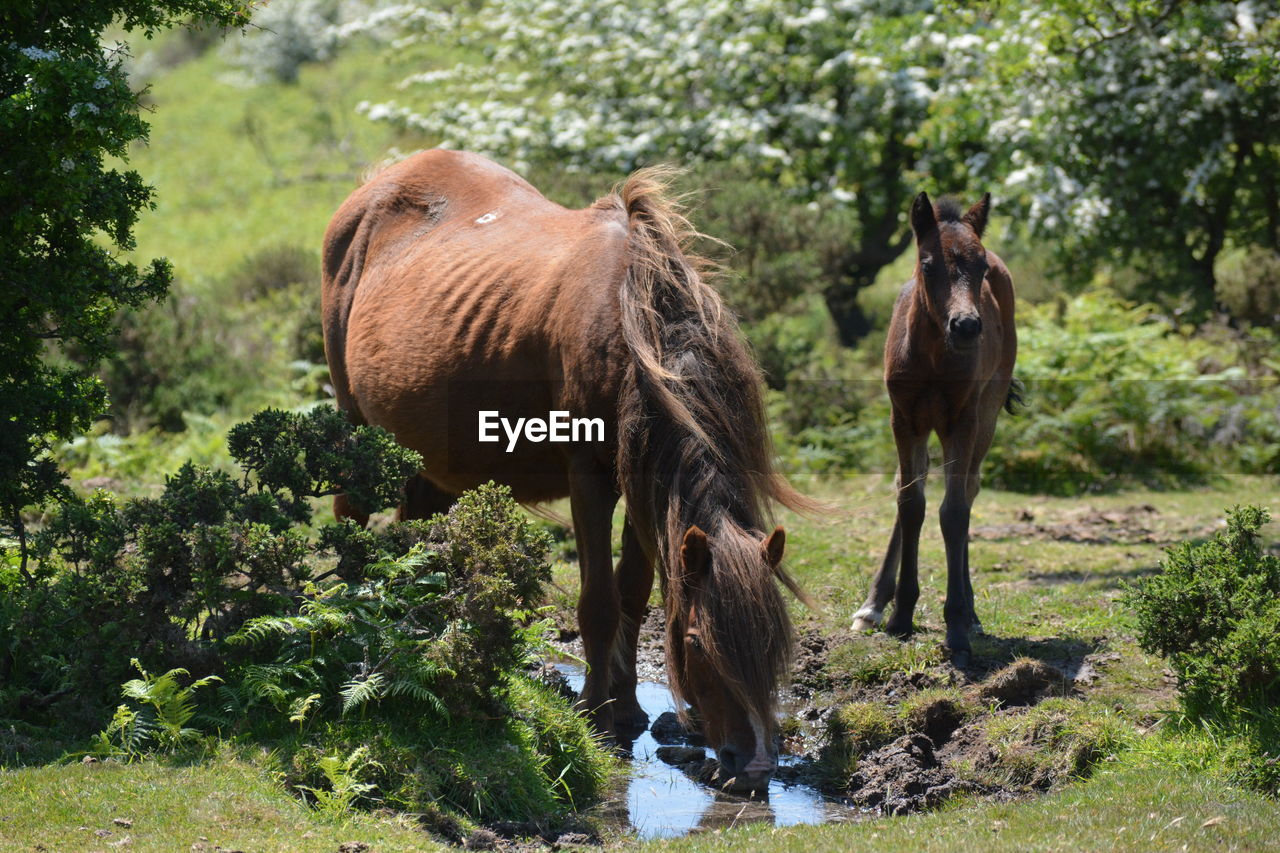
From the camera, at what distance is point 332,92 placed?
120ft

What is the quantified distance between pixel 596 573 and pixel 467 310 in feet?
6.07

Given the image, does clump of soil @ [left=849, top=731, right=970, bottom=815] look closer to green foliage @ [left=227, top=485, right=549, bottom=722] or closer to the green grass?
green foliage @ [left=227, top=485, right=549, bottom=722]

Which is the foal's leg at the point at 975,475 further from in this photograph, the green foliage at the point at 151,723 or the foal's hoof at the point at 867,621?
the green foliage at the point at 151,723

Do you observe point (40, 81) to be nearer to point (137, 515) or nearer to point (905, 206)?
point (137, 515)

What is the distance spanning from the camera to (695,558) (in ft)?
16.6

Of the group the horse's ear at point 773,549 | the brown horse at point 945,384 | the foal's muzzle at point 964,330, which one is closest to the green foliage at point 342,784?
the horse's ear at point 773,549

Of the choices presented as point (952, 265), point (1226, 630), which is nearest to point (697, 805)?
point (1226, 630)

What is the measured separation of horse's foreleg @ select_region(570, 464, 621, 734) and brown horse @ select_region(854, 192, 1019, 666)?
2.06 m

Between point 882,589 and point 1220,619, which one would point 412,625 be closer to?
point 882,589

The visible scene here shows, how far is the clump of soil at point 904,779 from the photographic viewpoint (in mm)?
5457

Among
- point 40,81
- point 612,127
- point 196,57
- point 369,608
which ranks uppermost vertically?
point 196,57

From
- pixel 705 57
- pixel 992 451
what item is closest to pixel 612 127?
pixel 705 57

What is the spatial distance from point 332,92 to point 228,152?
3497 mm

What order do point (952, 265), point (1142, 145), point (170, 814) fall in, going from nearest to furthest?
point (170, 814) → point (952, 265) → point (1142, 145)
